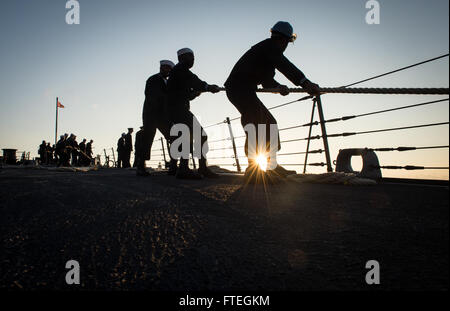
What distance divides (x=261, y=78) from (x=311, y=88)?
661mm

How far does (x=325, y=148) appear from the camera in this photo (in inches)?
161

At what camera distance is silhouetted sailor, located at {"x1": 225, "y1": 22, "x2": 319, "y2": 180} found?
2.80 m

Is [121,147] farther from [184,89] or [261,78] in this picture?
[261,78]

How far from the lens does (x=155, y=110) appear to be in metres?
4.23

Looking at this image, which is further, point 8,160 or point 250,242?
point 8,160

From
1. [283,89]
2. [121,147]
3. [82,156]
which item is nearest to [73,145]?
[82,156]

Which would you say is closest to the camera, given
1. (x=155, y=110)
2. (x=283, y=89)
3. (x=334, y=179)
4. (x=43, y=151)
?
(x=334, y=179)

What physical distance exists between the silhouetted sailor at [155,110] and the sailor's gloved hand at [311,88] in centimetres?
217

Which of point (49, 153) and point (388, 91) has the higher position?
point (49, 153)
